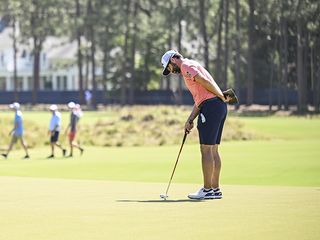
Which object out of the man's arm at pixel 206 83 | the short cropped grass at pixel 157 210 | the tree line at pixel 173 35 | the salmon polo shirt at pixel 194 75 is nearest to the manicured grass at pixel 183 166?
the short cropped grass at pixel 157 210

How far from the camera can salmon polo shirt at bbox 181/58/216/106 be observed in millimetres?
13758

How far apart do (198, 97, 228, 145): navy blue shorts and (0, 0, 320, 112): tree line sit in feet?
247

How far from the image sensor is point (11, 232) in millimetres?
10375

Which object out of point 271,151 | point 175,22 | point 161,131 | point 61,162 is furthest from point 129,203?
point 175,22

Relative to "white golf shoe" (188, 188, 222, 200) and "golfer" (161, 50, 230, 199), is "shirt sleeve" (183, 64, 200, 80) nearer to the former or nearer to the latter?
"golfer" (161, 50, 230, 199)

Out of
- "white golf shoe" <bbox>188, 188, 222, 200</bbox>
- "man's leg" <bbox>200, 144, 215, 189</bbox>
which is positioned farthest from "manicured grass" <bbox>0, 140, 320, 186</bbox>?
"white golf shoe" <bbox>188, 188, 222, 200</bbox>

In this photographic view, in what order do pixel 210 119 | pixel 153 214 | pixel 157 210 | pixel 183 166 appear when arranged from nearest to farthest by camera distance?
pixel 153 214
pixel 157 210
pixel 210 119
pixel 183 166

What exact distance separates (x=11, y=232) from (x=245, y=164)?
17.6m

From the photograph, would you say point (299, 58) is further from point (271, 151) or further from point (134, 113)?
point (271, 151)

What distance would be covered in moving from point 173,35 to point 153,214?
10205cm

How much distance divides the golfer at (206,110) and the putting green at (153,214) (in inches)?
19.1

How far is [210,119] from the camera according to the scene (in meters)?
14.0

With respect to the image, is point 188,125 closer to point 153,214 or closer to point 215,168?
point 215,168

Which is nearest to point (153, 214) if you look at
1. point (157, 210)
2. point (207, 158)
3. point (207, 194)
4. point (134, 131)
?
point (157, 210)
